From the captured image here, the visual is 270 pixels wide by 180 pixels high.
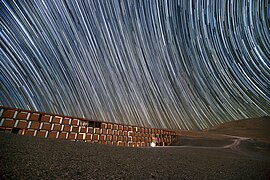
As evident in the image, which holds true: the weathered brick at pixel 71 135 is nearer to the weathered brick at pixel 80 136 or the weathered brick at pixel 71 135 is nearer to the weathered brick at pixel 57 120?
the weathered brick at pixel 80 136

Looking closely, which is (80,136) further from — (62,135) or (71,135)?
(62,135)

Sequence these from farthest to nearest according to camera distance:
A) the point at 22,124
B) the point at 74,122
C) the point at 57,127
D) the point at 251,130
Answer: the point at 251,130, the point at 74,122, the point at 57,127, the point at 22,124

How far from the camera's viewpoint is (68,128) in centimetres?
867

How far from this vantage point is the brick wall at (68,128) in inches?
272

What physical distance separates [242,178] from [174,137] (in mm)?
18670

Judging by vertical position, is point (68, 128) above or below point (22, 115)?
below

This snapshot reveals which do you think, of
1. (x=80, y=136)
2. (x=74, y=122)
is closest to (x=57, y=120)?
(x=74, y=122)

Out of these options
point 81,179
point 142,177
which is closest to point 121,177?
point 142,177

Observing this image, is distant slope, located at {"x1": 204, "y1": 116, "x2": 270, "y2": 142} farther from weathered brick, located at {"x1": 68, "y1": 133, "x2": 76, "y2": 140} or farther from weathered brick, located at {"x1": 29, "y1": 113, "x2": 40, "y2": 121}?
weathered brick, located at {"x1": 29, "y1": 113, "x2": 40, "y2": 121}

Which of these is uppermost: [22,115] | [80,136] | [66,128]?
[22,115]

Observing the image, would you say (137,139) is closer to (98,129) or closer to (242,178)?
(98,129)

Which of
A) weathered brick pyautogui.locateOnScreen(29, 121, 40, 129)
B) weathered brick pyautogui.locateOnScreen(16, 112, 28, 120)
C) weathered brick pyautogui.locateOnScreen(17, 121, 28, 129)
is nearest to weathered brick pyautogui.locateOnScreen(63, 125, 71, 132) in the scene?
weathered brick pyautogui.locateOnScreen(29, 121, 40, 129)

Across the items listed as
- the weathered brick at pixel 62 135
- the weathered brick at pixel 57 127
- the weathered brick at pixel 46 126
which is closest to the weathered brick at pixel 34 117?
the weathered brick at pixel 46 126

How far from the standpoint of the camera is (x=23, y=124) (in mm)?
7137
